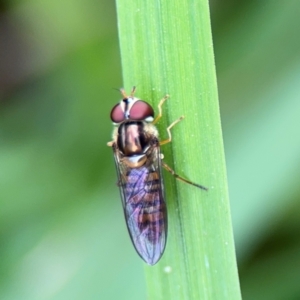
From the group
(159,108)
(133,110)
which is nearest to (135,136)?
(133,110)

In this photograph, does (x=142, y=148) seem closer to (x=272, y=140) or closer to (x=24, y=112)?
(x=272, y=140)

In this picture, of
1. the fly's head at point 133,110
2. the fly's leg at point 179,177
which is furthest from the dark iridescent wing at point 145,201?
the fly's head at point 133,110

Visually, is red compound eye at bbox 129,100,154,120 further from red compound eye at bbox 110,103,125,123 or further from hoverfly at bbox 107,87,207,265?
red compound eye at bbox 110,103,125,123

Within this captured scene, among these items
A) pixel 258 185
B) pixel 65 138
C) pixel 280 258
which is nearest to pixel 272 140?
pixel 258 185

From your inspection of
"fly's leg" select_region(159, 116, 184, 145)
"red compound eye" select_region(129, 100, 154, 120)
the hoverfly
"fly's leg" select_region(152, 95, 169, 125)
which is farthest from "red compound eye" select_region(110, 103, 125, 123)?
"fly's leg" select_region(159, 116, 184, 145)

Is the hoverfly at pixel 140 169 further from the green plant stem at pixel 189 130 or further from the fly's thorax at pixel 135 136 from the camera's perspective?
the green plant stem at pixel 189 130

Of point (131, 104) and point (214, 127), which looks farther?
point (131, 104)

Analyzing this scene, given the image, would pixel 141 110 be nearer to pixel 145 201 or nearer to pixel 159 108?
pixel 159 108
